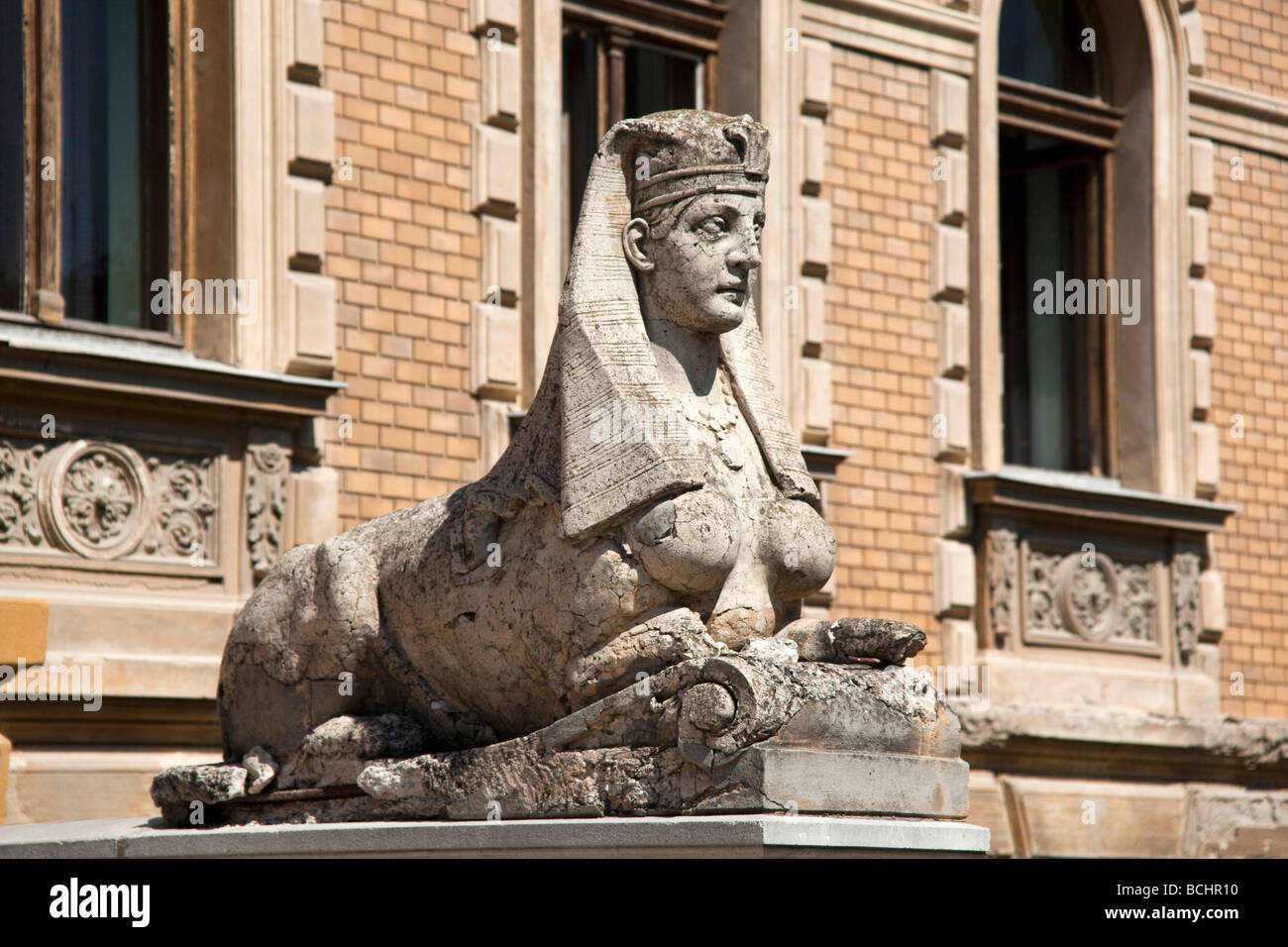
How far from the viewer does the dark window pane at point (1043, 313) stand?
13461 mm

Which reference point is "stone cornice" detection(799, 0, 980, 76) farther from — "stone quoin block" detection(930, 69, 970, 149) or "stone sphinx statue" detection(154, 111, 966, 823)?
"stone sphinx statue" detection(154, 111, 966, 823)

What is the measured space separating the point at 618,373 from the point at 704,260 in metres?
0.43

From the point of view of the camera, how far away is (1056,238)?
13.7m

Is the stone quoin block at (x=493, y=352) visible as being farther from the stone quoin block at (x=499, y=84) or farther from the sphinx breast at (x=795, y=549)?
the sphinx breast at (x=795, y=549)

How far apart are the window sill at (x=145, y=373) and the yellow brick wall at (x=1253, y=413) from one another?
22.4 ft

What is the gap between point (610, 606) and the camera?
560 centimetres

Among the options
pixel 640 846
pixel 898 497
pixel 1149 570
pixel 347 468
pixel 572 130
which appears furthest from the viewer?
pixel 1149 570

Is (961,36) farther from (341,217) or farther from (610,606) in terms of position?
(610,606)

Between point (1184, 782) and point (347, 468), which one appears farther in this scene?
point (1184, 782)

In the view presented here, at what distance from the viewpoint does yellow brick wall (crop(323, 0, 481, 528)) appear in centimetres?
982

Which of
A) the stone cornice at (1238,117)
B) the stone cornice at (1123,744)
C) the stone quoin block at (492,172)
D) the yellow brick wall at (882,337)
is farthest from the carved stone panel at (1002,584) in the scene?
the stone quoin block at (492,172)

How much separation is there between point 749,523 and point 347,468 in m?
4.23

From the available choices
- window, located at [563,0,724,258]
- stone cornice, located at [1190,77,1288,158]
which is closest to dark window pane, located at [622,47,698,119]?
window, located at [563,0,724,258]
